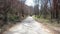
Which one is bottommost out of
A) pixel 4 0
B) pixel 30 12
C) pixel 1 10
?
pixel 30 12

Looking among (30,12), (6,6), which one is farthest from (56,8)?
(30,12)

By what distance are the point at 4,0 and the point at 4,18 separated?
2676 mm

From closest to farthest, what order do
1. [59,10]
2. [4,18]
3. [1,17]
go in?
[1,17], [4,18], [59,10]

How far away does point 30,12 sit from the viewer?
80375 millimetres

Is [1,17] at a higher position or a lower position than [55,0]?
lower

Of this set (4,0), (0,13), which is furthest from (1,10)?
(4,0)

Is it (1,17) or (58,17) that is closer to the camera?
(1,17)

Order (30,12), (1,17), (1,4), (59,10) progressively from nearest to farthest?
(1,4) < (1,17) < (59,10) < (30,12)

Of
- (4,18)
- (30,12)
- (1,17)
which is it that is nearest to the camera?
(1,17)

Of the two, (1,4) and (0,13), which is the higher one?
(1,4)

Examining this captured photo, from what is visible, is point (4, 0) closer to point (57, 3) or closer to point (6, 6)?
point (6, 6)

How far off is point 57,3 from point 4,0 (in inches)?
311

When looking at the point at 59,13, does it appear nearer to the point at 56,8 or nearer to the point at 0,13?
the point at 56,8

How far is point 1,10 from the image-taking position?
1462 cm
